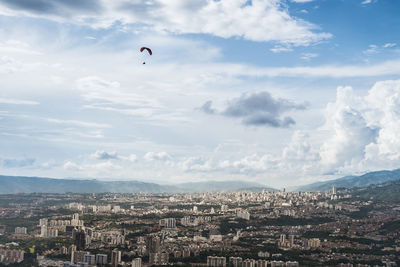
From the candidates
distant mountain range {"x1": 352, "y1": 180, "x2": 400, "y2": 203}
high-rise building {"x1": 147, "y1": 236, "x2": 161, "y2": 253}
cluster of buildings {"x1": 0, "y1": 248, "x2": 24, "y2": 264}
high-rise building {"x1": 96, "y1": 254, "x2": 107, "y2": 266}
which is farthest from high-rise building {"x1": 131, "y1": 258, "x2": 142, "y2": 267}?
distant mountain range {"x1": 352, "y1": 180, "x2": 400, "y2": 203}

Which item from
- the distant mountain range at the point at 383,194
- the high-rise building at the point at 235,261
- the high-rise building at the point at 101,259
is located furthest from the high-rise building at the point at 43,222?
the distant mountain range at the point at 383,194

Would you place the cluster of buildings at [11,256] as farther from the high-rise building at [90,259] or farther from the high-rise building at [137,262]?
the high-rise building at [137,262]

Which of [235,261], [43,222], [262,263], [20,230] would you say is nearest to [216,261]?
[235,261]

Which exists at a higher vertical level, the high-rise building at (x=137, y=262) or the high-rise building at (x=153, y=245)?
the high-rise building at (x=153, y=245)

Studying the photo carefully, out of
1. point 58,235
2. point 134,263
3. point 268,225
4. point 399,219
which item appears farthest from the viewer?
point 268,225

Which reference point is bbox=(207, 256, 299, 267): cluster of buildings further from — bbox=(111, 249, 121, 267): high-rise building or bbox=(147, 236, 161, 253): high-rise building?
bbox=(111, 249, 121, 267): high-rise building

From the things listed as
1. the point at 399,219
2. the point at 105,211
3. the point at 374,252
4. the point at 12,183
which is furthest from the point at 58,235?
the point at 12,183

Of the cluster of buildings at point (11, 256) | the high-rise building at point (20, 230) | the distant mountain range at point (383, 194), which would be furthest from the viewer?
the distant mountain range at point (383, 194)

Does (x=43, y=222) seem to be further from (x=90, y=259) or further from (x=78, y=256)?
(x=90, y=259)

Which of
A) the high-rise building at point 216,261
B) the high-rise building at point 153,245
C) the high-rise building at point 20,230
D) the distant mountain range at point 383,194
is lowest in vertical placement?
the high-rise building at point 216,261

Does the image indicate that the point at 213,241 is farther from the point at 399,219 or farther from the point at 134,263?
the point at 399,219

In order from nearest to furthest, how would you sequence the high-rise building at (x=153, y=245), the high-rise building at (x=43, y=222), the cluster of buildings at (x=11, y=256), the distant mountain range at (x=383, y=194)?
1. the cluster of buildings at (x=11, y=256)
2. the high-rise building at (x=153, y=245)
3. the high-rise building at (x=43, y=222)
4. the distant mountain range at (x=383, y=194)
